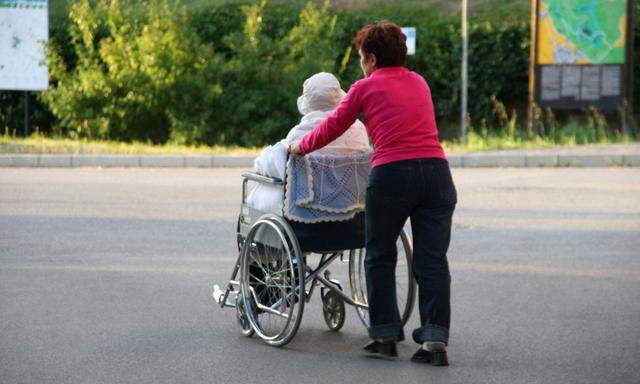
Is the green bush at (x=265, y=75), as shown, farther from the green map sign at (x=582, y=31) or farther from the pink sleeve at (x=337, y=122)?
the pink sleeve at (x=337, y=122)

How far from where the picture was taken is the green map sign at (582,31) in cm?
2102

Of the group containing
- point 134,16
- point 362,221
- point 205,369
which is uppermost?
point 134,16

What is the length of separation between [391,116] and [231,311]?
6.75ft

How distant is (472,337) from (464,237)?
3.79 meters

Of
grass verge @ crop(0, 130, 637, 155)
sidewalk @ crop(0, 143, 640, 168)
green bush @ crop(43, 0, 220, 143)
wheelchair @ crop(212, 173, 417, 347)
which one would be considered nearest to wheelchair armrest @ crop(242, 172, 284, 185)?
wheelchair @ crop(212, 173, 417, 347)

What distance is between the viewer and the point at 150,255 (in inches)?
364

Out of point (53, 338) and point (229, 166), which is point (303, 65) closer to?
point (229, 166)

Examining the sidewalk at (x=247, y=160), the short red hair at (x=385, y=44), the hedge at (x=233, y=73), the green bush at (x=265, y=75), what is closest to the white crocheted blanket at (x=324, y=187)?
the short red hair at (x=385, y=44)

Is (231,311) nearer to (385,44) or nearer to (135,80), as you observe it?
(385,44)

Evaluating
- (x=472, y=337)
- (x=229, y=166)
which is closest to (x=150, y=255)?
(x=472, y=337)

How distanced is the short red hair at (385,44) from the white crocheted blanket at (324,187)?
2.01ft

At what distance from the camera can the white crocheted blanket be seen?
614 cm

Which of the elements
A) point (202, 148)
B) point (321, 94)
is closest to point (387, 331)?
point (321, 94)

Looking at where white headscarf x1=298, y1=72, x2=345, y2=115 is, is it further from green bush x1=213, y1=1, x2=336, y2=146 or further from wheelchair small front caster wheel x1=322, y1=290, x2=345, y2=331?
green bush x1=213, y1=1, x2=336, y2=146
